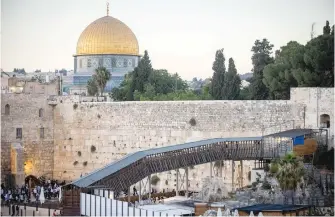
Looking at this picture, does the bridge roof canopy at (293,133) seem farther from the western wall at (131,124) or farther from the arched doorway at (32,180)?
the arched doorway at (32,180)

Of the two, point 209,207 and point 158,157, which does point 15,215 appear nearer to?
point 158,157

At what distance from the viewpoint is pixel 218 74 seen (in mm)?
41250

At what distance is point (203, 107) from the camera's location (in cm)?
3186

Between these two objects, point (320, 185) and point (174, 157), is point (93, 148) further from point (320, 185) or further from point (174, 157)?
point (320, 185)

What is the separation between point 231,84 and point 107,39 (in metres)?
22.5

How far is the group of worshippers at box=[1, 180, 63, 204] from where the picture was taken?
1195 inches

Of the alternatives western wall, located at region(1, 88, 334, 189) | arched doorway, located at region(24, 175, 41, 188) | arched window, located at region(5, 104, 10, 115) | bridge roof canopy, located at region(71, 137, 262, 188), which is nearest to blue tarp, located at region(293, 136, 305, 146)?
western wall, located at region(1, 88, 334, 189)

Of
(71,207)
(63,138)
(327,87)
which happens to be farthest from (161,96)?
(71,207)

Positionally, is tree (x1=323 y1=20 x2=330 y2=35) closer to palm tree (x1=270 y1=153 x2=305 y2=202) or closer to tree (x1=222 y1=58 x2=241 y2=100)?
tree (x1=222 y1=58 x2=241 y2=100)

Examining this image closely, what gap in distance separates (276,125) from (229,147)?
3646mm

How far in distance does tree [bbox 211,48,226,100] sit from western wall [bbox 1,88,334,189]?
751 cm

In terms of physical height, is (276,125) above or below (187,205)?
above

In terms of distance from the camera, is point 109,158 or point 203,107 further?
point 109,158

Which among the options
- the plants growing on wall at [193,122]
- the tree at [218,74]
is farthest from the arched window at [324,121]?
the tree at [218,74]
